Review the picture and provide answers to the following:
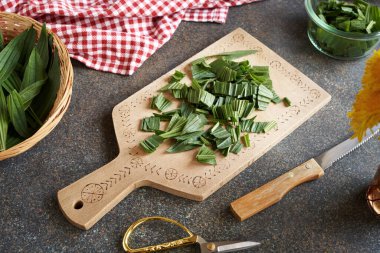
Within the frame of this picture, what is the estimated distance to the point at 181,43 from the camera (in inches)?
52.5

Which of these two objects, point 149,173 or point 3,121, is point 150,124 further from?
point 3,121

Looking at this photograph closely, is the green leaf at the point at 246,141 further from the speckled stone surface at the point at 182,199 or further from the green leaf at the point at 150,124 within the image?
the green leaf at the point at 150,124

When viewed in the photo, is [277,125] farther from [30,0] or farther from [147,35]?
[30,0]

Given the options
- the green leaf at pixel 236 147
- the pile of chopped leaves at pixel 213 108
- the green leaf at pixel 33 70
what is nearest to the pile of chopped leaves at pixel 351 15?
the pile of chopped leaves at pixel 213 108

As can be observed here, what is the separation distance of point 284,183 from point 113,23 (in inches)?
27.1

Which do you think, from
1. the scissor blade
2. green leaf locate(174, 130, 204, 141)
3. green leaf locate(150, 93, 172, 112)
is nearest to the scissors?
the scissor blade

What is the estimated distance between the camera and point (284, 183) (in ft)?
3.28

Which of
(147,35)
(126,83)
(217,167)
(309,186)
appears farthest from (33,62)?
(309,186)

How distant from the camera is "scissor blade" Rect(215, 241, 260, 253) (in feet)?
2.93

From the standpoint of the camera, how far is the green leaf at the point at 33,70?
1.07m

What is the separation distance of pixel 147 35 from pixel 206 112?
37 cm

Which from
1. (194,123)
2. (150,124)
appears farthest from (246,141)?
(150,124)

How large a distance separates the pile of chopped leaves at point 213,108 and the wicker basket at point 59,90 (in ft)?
0.67

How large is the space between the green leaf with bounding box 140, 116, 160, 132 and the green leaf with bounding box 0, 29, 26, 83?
0.35m
